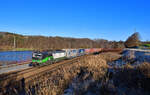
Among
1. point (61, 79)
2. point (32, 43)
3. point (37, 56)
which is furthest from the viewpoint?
point (32, 43)

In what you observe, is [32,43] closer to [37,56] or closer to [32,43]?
[32,43]

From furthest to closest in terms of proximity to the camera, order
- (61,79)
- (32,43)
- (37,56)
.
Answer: (32,43), (37,56), (61,79)

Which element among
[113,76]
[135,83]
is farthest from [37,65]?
[135,83]

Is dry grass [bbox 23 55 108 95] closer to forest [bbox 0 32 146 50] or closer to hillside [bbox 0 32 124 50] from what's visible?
forest [bbox 0 32 146 50]

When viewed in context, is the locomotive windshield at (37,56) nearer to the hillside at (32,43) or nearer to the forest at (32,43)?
the forest at (32,43)

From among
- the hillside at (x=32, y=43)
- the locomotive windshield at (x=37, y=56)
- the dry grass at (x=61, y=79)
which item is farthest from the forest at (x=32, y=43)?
the dry grass at (x=61, y=79)

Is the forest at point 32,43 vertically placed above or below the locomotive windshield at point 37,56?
above

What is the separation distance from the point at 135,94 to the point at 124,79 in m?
1.44

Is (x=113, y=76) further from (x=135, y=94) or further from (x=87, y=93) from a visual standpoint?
(x=87, y=93)

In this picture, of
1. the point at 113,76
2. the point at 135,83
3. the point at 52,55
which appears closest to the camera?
the point at 135,83

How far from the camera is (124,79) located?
551cm

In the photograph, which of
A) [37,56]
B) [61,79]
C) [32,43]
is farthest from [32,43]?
[61,79]

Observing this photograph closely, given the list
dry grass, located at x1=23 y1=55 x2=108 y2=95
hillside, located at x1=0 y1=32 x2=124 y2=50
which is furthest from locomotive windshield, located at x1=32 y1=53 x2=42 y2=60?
hillside, located at x1=0 y1=32 x2=124 y2=50

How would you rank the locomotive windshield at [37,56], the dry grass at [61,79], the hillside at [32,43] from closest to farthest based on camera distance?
1. the dry grass at [61,79]
2. the locomotive windshield at [37,56]
3. the hillside at [32,43]
